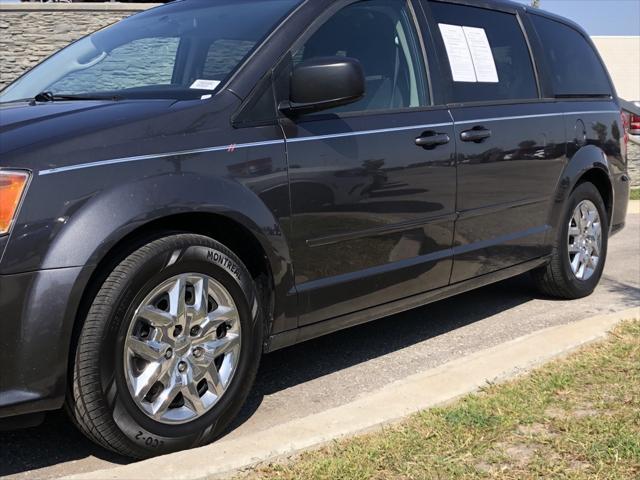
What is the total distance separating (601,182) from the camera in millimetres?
5801

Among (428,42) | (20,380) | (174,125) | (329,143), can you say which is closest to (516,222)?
(428,42)

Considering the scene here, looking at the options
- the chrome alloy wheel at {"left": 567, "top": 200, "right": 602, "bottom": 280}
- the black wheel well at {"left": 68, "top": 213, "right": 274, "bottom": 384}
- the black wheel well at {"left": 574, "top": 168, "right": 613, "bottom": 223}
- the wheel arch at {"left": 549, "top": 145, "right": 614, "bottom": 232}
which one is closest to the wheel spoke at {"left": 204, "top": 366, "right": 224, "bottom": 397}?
the black wheel well at {"left": 68, "top": 213, "right": 274, "bottom": 384}

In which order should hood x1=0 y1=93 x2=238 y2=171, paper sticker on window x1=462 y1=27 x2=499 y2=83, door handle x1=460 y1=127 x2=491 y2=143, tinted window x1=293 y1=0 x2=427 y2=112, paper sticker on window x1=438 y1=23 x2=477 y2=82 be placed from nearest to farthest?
hood x1=0 y1=93 x2=238 y2=171 → tinted window x1=293 y1=0 x2=427 y2=112 → door handle x1=460 y1=127 x2=491 y2=143 → paper sticker on window x1=438 y1=23 x2=477 y2=82 → paper sticker on window x1=462 y1=27 x2=499 y2=83

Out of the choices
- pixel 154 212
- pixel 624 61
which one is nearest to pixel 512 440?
pixel 154 212

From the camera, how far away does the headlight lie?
104 inches

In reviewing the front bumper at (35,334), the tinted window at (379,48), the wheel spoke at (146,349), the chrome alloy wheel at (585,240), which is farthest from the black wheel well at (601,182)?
the front bumper at (35,334)

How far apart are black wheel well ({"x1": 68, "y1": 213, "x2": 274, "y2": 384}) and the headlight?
1.13 feet

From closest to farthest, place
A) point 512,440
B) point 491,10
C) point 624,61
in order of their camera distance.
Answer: point 512,440
point 491,10
point 624,61

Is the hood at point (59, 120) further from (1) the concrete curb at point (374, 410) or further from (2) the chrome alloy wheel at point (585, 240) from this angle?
(2) the chrome alloy wheel at point (585, 240)

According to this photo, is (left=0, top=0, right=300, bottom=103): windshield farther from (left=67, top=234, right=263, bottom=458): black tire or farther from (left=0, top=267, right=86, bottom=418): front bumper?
(left=0, top=267, right=86, bottom=418): front bumper

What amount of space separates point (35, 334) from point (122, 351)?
0.32m

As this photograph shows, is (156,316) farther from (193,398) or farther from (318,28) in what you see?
(318,28)

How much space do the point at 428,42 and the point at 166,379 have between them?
7.57 feet

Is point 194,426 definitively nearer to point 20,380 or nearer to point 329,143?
point 20,380
